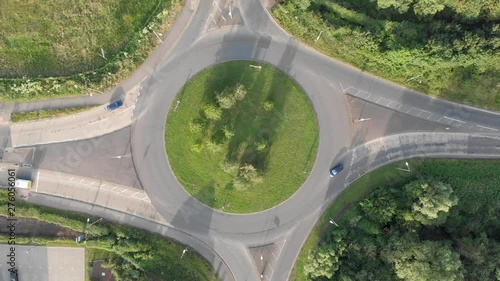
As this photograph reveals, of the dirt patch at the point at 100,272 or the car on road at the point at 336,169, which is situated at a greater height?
the car on road at the point at 336,169

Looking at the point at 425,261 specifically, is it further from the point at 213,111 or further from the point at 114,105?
the point at 114,105

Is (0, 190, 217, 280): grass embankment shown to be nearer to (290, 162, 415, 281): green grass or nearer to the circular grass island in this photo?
the circular grass island

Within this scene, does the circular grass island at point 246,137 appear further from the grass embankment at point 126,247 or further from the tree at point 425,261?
the tree at point 425,261

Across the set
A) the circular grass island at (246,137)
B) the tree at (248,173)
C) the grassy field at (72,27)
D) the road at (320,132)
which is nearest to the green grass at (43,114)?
the road at (320,132)

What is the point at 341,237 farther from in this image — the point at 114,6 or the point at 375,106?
the point at 114,6

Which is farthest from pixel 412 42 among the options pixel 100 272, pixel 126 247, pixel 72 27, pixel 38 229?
pixel 38 229

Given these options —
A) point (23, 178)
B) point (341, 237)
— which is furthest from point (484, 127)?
point (23, 178)

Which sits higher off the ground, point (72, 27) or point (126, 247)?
point (72, 27)
